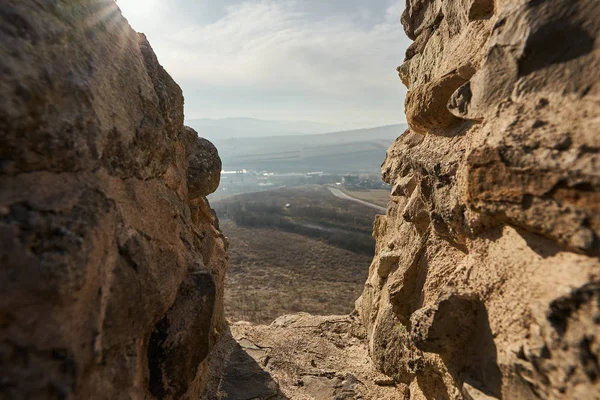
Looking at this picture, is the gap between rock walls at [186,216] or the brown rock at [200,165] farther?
the brown rock at [200,165]

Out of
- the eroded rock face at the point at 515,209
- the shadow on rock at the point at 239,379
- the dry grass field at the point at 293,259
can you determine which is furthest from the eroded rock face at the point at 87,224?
the dry grass field at the point at 293,259

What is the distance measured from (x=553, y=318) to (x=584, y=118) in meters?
1.77

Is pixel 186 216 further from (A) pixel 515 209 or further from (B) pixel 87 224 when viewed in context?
(A) pixel 515 209

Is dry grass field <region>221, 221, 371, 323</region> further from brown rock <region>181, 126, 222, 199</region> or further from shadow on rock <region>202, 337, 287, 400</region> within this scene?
brown rock <region>181, 126, 222, 199</region>

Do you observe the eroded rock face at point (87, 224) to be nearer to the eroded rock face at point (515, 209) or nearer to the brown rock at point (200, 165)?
the brown rock at point (200, 165)

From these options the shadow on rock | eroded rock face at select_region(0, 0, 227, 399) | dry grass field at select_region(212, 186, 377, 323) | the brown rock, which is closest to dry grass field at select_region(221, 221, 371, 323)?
dry grass field at select_region(212, 186, 377, 323)

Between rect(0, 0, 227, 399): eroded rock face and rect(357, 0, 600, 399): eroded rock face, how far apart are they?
3.32m

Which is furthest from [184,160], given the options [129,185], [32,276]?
[32,276]

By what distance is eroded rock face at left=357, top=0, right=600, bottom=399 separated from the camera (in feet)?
Result: 9.39

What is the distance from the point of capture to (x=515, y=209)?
11.3 feet

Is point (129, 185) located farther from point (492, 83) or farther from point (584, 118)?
point (584, 118)

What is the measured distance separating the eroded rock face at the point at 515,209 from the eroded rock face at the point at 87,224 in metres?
3.32

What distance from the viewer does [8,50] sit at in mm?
2936

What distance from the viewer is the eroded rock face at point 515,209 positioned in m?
2.86
